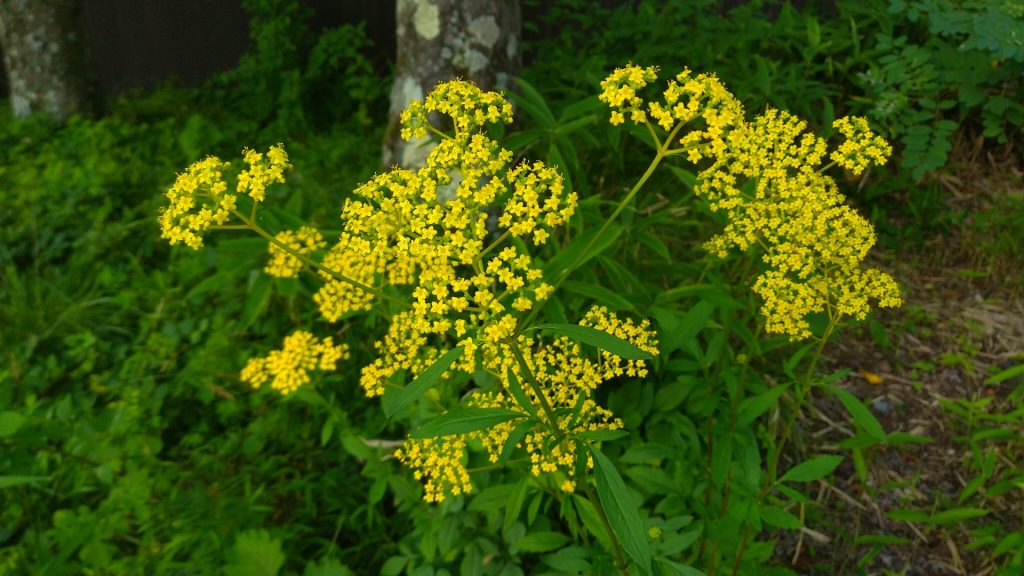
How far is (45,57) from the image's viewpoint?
4.55 meters

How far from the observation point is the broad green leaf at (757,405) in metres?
1.77

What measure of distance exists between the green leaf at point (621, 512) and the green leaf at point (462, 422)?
185 mm

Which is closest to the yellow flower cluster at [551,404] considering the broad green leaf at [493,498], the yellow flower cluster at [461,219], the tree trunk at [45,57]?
the yellow flower cluster at [461,219]

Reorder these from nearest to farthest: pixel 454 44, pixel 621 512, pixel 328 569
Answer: pixel 621 512 < pixel 328 569 < pixel 454 44

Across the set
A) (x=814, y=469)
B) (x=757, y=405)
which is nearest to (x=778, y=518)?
(x=814, y=469)

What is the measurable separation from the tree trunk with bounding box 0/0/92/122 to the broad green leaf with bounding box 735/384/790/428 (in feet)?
15.8

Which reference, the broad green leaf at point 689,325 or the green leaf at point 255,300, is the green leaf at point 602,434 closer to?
the broad green leaf at point 689,325

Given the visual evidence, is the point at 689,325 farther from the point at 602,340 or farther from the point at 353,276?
the point at 353,276

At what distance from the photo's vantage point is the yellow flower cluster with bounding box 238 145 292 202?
4.69 ft

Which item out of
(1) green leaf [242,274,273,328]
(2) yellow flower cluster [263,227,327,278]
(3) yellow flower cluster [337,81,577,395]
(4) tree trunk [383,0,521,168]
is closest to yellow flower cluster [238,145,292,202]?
(3) yellow flower cluster [337,81,577,395]

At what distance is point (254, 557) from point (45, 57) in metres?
4.06

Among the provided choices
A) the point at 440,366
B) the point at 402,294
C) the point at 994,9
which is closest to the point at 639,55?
the point at 994,9

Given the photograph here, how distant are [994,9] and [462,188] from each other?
2762 mm

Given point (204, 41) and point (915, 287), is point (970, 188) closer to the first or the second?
point (915, 287)
